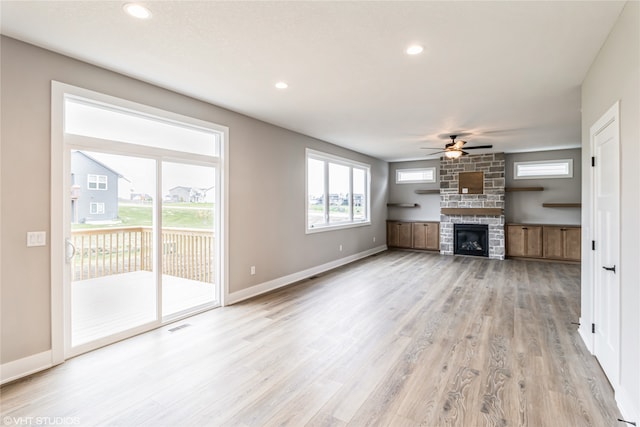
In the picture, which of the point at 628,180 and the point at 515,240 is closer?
the point at 628,180

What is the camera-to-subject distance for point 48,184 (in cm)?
274

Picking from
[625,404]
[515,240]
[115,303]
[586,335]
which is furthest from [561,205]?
[115,303]

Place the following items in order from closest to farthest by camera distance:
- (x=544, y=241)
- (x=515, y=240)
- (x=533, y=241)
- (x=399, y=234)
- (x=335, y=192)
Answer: (x=335, y=192) → (x=544, y=241) → (x=533, y=241) → (x=515, y=240) → (x=399, y=234)

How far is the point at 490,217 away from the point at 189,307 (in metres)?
7.42

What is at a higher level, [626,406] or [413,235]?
[413,235]

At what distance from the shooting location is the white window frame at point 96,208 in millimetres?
3123

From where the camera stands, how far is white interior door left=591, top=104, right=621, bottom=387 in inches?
92.7

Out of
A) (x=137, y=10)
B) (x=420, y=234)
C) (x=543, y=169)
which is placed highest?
(x=137, y=10)

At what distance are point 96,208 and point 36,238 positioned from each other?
574mm

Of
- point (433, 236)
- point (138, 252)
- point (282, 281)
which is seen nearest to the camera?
point (138, 252)

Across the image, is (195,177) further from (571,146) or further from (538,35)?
(571,146)

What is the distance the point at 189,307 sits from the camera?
407 centimetres

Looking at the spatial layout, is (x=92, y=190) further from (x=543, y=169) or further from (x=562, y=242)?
(x=543, y=169)

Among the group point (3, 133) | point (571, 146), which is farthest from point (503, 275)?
point (3, 133)
